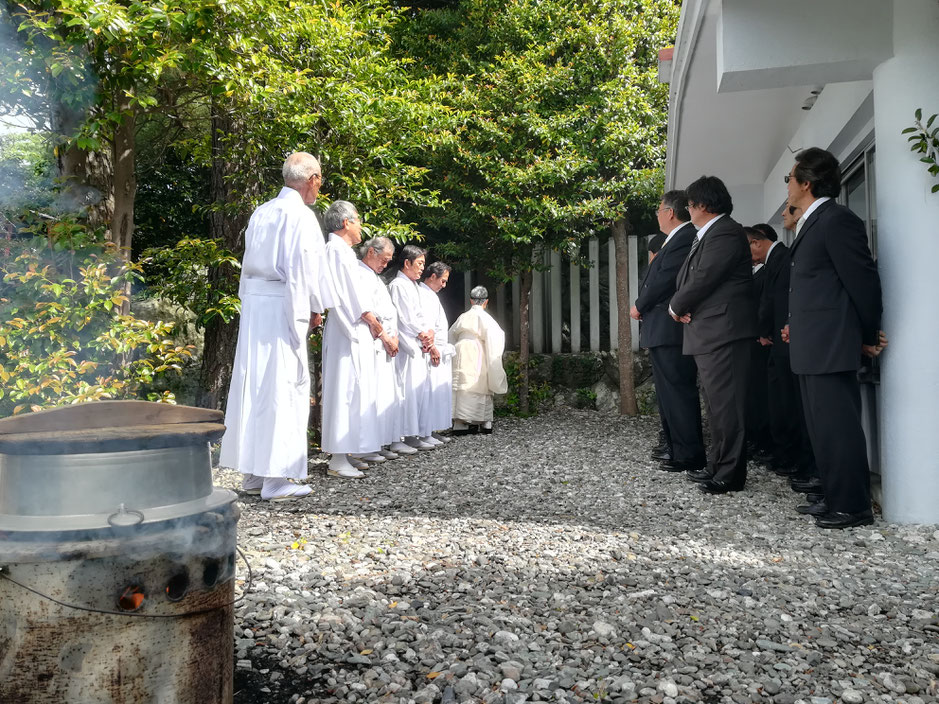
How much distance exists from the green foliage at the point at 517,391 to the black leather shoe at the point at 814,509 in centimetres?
683

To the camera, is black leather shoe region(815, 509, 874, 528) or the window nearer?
black leather shoe region(815, 509, 874, 528)

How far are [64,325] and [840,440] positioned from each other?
16.0 ft

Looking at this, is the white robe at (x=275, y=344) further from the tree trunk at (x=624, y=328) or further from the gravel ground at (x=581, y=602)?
the tree trunk at (x=624, y=328)

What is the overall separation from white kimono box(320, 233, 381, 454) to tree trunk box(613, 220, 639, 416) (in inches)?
225

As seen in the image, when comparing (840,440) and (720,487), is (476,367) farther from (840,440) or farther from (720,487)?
(840,440)

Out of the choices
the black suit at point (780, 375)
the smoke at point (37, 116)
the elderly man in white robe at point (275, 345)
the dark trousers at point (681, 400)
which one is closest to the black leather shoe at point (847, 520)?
the black suit at point (780, 375)

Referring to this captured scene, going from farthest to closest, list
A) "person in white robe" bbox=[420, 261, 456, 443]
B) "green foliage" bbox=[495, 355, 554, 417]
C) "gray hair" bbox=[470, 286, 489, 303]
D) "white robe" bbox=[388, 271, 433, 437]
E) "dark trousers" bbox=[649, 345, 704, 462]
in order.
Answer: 1. "green foliage" bbox=[495, 355, 554, 417]
2. "gray hair" bbox=[470, 286, 489, 303]
3. "person in white robe" bbox=[420, 261, 456, 443]
4. "white robe" bbox=[388, 271, 433, 437]
5. "dark trousers" bbox=[649, 345, 704, 462]

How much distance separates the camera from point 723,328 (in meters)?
5.00

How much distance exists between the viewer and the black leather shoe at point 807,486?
4977 millimetres

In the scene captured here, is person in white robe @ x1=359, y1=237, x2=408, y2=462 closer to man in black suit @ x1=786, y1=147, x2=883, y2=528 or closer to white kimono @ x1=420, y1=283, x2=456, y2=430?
white kimono @ x1=420, y1=283, x2=456, y2=430

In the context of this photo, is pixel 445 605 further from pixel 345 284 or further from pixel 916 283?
pixel 345 284

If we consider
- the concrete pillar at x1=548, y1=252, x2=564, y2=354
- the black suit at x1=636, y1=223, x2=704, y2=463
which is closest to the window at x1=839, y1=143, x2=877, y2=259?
the black suit at x1=636, y1=223, x2=704, y2=463

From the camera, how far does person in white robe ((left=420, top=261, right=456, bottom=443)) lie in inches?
325

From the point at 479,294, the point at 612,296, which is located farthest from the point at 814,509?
the point at 612,296
